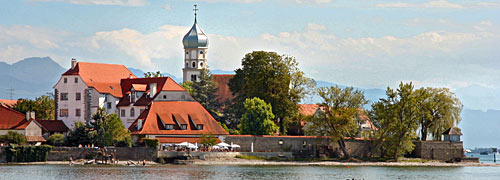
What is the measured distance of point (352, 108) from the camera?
97.8 meters

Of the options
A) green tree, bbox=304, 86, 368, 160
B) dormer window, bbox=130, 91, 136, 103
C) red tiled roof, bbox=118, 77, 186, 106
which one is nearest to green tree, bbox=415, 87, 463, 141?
green tree, bbox=304, 86, 368, 160

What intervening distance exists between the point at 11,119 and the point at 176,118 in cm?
1915

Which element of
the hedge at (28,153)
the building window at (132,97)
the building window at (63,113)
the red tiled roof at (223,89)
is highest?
the red tiled roof at (223,89)

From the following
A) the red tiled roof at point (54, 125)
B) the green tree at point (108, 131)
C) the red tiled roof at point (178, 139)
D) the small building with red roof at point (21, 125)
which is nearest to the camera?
the green tree at point (108, 131)

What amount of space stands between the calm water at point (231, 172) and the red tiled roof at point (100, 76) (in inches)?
907

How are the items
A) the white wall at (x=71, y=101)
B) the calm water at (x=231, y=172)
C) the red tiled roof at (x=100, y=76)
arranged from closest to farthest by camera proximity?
the calm water at (x=231, y=172) < the white wall at (x=71, y=101) < the red tiled roof at (x=100, y=76)

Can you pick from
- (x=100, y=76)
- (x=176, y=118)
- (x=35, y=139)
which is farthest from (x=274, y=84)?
(x=35, y=139)

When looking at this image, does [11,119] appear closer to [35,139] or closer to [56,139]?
[35,139]

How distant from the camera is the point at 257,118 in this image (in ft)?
329

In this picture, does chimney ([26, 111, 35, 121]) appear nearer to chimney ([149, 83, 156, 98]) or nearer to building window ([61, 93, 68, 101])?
building window ([61, 93, 68, 101])

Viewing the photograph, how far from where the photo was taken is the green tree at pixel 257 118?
10031 centimetres

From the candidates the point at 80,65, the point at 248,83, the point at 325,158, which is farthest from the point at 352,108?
the point at 80,65

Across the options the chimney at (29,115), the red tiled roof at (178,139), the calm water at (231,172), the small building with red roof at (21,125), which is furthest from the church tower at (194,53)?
the calm water at (231,172)

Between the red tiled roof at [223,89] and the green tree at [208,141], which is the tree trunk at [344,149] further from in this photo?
the red tiled roof at [223,89]
